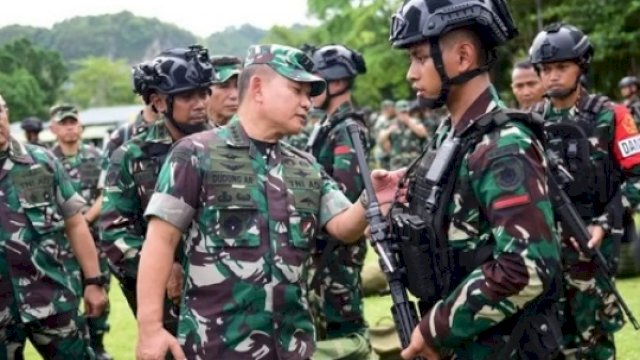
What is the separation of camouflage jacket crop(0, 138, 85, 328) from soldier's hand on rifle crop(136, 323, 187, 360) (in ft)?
5.03

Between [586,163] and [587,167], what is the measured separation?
2 centimetres

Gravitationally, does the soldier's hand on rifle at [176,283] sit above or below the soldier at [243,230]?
below

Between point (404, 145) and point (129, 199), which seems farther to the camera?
point (404, 145)

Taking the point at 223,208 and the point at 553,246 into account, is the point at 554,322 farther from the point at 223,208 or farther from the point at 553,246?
the point at 223,208

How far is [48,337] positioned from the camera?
4.89 metres

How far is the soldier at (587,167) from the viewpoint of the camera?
5316mm

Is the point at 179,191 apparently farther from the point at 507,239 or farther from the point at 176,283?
the point at 507,239

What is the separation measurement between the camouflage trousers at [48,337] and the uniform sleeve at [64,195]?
60cm

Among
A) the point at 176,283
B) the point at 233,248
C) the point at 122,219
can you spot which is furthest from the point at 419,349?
the point at 122,219

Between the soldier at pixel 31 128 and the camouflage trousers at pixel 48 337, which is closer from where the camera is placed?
the camouflage trousers at pixel 48 337

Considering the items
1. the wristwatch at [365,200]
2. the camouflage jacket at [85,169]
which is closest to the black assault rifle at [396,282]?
the wristwatch at [365,200]

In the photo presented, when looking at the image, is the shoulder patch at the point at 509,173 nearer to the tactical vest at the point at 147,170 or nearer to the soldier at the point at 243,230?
the soldier at the point at 243,230

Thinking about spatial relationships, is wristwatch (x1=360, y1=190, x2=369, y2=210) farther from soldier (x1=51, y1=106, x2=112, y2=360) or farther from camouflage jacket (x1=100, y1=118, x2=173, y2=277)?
soldier (x1=51, y1=106, x2=112, y2=360)

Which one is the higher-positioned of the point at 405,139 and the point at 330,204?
the point at 330,204
